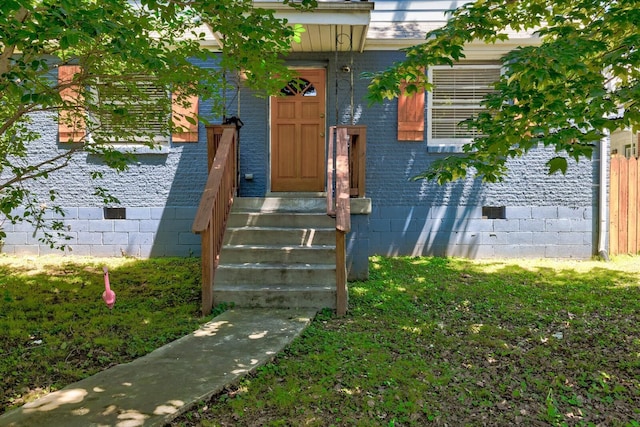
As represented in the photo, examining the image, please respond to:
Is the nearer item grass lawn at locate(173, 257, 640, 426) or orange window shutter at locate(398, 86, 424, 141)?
grass lawn at locate(173, 257, 640, 426)

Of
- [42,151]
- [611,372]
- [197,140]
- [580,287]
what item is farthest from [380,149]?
[42,151]

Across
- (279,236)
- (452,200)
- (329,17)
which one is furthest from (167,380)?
(452,200)

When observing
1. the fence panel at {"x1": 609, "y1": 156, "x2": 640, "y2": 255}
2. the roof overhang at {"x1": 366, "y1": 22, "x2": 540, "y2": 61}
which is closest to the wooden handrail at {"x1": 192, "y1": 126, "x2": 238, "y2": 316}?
the roof overhang at {"x1": 366, "y1": 22, "x2": 540, "y2": 61}

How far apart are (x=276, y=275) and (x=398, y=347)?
167cm

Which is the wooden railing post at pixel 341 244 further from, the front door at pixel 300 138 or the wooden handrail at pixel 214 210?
the front door at pixel 300 138

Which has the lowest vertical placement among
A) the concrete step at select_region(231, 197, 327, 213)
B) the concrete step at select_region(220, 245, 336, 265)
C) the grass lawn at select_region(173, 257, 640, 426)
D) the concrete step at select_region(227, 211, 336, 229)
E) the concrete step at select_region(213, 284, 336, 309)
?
the grass lawn at select_region(173, 257, 640, 426)

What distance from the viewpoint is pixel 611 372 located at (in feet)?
11.3

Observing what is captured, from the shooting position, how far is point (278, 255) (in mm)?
5312

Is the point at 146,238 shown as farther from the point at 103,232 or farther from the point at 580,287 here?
the point at 580,287

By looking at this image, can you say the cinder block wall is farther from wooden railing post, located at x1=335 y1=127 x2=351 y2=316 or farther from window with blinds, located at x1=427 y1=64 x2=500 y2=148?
wooden railing post, located at x1=335 y1=127 x2=351 y2=316

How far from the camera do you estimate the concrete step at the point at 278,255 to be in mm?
5293

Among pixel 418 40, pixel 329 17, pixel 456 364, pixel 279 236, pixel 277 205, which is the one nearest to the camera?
pixel 456 364

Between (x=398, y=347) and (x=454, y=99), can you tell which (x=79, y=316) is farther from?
(x=454, y=99)

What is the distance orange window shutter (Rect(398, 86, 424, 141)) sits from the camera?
743 cm
